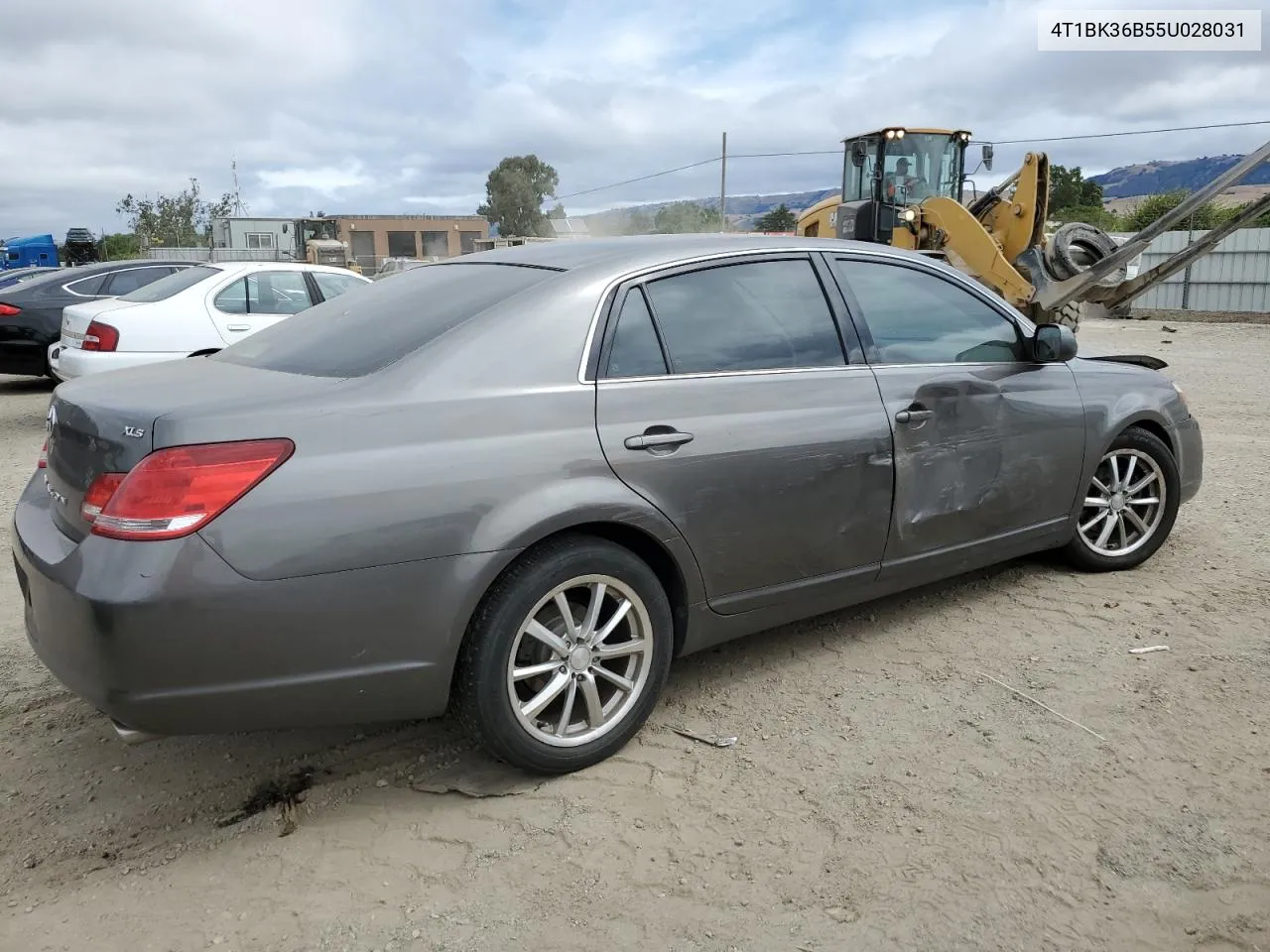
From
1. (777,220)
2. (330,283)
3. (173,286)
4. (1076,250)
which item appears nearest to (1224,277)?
(1076,250)

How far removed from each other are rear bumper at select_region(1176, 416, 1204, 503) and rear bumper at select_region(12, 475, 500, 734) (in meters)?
3.72

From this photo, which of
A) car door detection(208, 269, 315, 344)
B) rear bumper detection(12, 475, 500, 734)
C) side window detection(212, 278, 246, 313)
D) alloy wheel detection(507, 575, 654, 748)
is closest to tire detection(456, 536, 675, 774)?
alloy wheel detection(507, 575, 654, 748)

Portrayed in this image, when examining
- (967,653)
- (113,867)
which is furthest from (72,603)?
(967,653)

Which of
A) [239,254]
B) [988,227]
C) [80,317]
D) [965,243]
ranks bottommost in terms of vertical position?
[80,317]

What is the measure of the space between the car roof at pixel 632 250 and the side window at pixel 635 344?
13cm

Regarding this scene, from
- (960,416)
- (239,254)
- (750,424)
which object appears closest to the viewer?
(750,424)

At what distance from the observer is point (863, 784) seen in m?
3.00

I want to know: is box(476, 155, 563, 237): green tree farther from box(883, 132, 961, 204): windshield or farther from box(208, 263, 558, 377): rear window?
box(208, 263, 558, 377): rear window

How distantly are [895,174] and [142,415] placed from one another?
1297cm

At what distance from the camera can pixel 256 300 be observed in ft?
29.4

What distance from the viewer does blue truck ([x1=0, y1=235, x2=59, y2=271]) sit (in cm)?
4075

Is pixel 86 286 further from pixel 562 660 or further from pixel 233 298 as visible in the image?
pixel 562 660

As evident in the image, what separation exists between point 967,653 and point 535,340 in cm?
214

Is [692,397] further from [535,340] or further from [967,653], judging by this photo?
[967,653]
